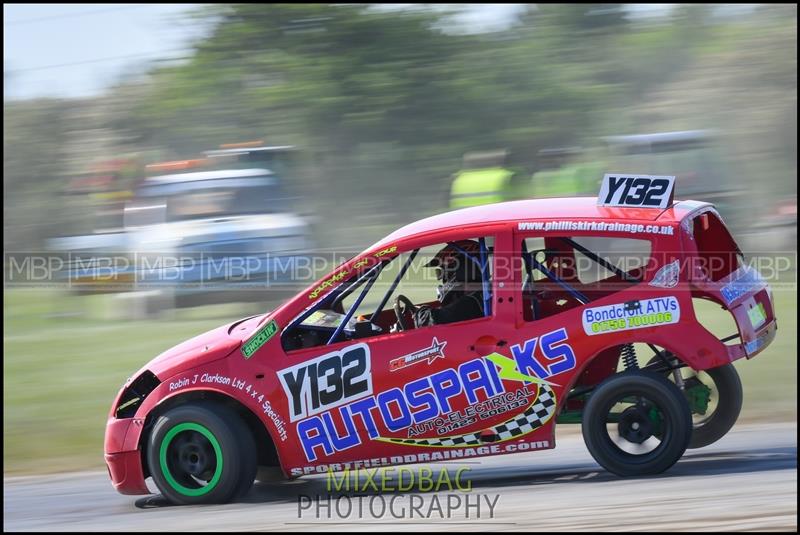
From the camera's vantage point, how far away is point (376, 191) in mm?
17094

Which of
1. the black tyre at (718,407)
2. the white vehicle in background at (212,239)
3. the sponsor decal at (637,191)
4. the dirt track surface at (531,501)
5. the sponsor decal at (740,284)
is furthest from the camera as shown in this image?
the white vehicle in background at (212,239)

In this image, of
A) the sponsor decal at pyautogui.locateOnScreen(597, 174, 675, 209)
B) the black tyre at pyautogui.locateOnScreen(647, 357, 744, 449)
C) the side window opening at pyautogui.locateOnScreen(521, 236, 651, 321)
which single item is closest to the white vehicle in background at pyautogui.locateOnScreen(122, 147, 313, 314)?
the side window opening at pyautogui.locateOnScreen(521, 236, 651, 321)

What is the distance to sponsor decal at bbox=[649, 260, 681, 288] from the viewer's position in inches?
219

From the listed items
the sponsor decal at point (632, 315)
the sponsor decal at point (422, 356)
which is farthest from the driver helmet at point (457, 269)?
the sponsor decal at point (632, 315)

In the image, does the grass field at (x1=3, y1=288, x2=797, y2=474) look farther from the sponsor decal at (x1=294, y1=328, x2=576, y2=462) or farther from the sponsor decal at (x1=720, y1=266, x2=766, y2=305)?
the sponsor decal at (x1=294, y1=328, x2=576, y2=462)

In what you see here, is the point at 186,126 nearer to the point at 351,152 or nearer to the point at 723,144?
the point at 351,152

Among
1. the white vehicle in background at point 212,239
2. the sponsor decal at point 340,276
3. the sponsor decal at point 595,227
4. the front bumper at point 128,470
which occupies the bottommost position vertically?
the front bumper at point 128,470

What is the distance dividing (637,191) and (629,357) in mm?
971

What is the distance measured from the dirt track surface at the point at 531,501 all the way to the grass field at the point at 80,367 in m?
1.03

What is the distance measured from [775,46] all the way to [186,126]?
10367 millimetres

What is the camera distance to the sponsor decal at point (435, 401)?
18.2ft

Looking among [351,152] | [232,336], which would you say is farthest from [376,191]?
[232,336]

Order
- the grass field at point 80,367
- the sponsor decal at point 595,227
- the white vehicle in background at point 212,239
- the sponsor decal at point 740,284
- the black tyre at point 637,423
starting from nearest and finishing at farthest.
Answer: the black tyre at point 637,423 → the sponsor decal at point 595,227 → the sponsor decal at point 740,284 → the grass field at point 80,367 → the white vehicle in background at point 212,239

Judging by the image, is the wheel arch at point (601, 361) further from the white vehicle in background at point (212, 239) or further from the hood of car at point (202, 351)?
the white vehicle in background at point (212, 239)
